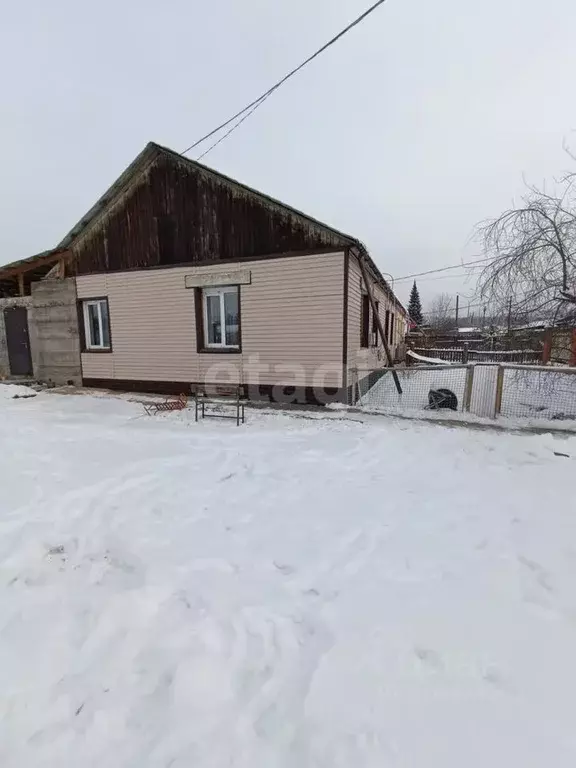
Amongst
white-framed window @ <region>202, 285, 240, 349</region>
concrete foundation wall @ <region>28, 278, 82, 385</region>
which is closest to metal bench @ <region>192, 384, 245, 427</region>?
white-framed window @ <region>202, 285, 240, 349</region>

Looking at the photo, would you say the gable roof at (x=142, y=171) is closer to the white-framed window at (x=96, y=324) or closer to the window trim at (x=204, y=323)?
the white-framed window at (x=96, y=324)

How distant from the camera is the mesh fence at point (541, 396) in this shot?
22.2 ft

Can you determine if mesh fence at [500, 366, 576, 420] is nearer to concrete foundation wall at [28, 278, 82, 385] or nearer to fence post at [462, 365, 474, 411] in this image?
fence post at [462, 365, 474, 411]

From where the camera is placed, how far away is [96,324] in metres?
11.2

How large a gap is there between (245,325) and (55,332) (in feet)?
21.8

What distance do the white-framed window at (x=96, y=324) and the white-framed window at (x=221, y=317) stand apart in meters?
3.44

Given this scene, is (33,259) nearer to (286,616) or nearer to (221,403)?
(221,403)

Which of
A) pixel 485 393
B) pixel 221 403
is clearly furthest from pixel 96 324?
pixel 485 393

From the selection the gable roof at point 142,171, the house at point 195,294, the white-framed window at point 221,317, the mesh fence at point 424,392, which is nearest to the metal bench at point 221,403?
the house at point 195,294

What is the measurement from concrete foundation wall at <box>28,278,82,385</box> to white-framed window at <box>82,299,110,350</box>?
29 centimetres

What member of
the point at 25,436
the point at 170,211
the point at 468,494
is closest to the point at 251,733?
the point at 468,494

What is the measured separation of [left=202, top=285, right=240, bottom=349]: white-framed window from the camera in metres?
9.22

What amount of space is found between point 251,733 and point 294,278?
7833mm

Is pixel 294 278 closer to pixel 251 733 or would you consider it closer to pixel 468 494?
pixel 468 494
